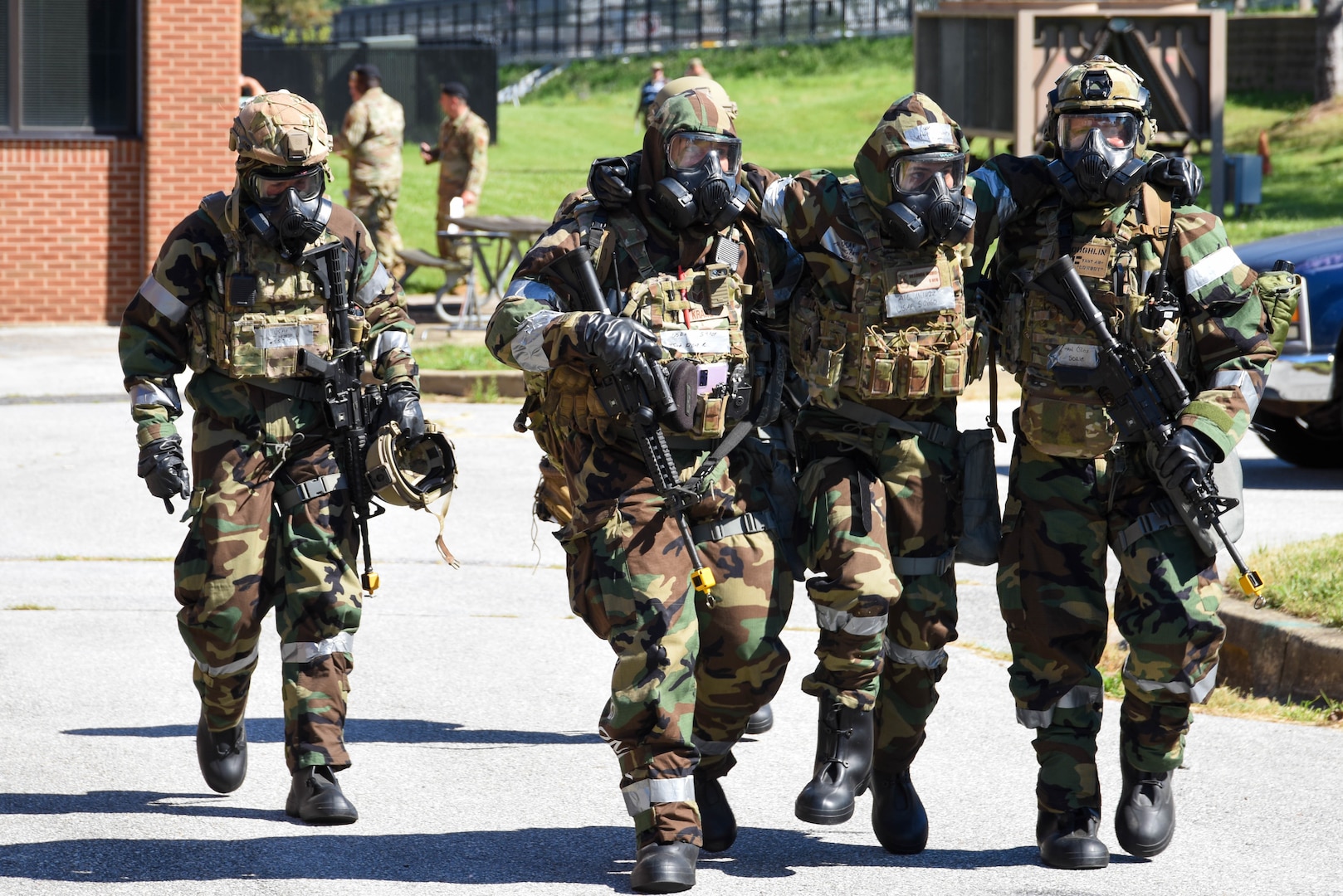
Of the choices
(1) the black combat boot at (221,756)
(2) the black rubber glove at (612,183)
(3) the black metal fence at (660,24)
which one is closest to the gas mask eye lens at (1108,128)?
(2) the black rubber glove at (612,183)

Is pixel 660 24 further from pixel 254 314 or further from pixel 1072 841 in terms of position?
pixel 1072 841

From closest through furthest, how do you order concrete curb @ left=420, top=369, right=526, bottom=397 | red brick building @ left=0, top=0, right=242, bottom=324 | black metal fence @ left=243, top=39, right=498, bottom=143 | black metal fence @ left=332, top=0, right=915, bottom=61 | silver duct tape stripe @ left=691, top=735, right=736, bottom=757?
silver duct tape stripe @ left=691, top=735, right=736, bottom=757, concrete curb @ left=420, top=369, right=526, bottom=397, red brick building @ left=0, top=0, right=242, bottom=324, black metal fence @ left=243, top=39, right=498, bottom=143, black metal fence @ left=332, top=0, right=915, bottom=61

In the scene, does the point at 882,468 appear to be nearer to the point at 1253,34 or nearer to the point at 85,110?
the point at 85,110

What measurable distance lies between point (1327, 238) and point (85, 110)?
35.5 ft

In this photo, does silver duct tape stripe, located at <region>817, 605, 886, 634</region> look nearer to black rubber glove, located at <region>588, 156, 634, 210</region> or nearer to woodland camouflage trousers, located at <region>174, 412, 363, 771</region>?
black rubber glove, located at <region>588, 156, 634, 210</region>

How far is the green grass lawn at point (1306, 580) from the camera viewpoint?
6.90 meters

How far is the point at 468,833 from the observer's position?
5.27 metres

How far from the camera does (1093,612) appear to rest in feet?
16.3

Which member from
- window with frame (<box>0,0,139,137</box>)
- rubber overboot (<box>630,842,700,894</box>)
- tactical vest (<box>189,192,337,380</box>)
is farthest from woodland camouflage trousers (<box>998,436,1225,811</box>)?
window with frame (<box>0,0,139,137</box>)

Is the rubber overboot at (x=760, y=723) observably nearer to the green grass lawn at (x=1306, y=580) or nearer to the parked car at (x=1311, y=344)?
the green grass lawn at (x=1306, y=580)

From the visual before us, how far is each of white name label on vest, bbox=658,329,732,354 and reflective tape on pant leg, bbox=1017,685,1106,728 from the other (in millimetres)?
1308

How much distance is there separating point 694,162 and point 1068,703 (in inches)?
70.4

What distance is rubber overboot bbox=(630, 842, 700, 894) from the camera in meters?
4.64

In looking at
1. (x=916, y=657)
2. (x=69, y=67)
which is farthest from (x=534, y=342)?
(x=69, y=67)
